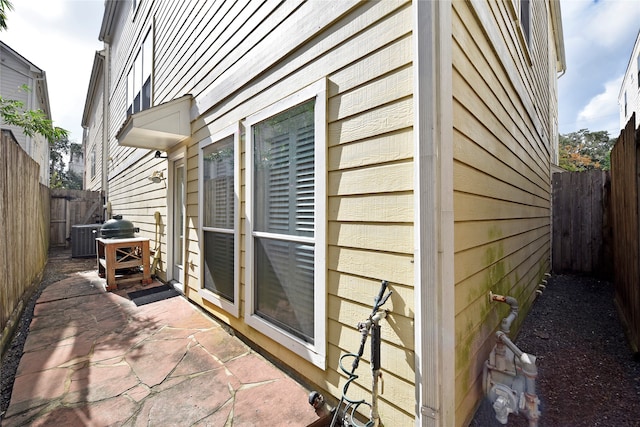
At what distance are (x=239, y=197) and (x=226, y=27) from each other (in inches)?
75.3

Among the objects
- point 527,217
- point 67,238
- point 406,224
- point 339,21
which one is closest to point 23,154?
point 339,21

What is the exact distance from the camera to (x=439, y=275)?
1.44 m

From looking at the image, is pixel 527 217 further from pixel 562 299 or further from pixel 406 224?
pixel 406 224

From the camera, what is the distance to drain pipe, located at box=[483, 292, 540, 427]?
1826mm

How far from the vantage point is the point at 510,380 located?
2041mm

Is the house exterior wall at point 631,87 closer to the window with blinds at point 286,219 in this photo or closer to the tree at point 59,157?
the window with blinds at point 286,219

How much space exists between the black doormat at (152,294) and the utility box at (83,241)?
4856mm

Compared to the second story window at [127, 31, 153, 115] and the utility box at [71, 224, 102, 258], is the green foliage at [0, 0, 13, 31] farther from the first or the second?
the utility box at [71, 224, 102, 258]

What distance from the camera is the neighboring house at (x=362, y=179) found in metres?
1.49

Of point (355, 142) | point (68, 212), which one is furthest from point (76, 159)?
point (355, 142)

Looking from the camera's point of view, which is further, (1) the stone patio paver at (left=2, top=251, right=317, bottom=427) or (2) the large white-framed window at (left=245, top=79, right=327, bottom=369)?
(2) the large white-framed window at (left=245, top=79, right=327, bottom=369)

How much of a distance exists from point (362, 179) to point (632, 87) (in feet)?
55.0

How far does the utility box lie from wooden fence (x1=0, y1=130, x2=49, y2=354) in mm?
3176

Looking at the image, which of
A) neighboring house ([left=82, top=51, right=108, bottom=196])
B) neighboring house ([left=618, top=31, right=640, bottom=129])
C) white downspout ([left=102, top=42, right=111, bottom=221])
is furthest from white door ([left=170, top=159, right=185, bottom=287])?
neighboring house ([left=618, top=31, right=640, bottom=129])
